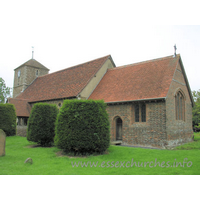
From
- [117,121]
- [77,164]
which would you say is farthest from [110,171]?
[117,121]

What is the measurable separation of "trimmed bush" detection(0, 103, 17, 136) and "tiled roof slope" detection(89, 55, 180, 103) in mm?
9099

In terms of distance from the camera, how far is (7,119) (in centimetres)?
2088

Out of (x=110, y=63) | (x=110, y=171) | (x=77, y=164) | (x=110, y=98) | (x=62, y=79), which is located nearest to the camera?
(x=110, y=171)

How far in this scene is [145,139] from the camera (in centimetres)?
1595

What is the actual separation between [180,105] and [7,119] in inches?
713

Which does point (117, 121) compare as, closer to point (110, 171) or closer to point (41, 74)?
point (110, 171)

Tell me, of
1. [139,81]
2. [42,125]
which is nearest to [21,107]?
[42,125]

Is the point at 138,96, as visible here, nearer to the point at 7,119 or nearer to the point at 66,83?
the point at 66,83

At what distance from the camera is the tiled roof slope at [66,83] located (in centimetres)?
2248

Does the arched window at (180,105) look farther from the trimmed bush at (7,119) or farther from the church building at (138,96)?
the trimmed bush at (7,119)

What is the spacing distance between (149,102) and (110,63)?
11008 mm

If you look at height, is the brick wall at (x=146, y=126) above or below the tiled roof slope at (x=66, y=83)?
below

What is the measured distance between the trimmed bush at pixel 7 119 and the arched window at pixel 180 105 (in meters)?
17.2

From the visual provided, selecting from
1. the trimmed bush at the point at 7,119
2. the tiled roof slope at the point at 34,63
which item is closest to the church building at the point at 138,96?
the trimmed bush at the point at 7,119
